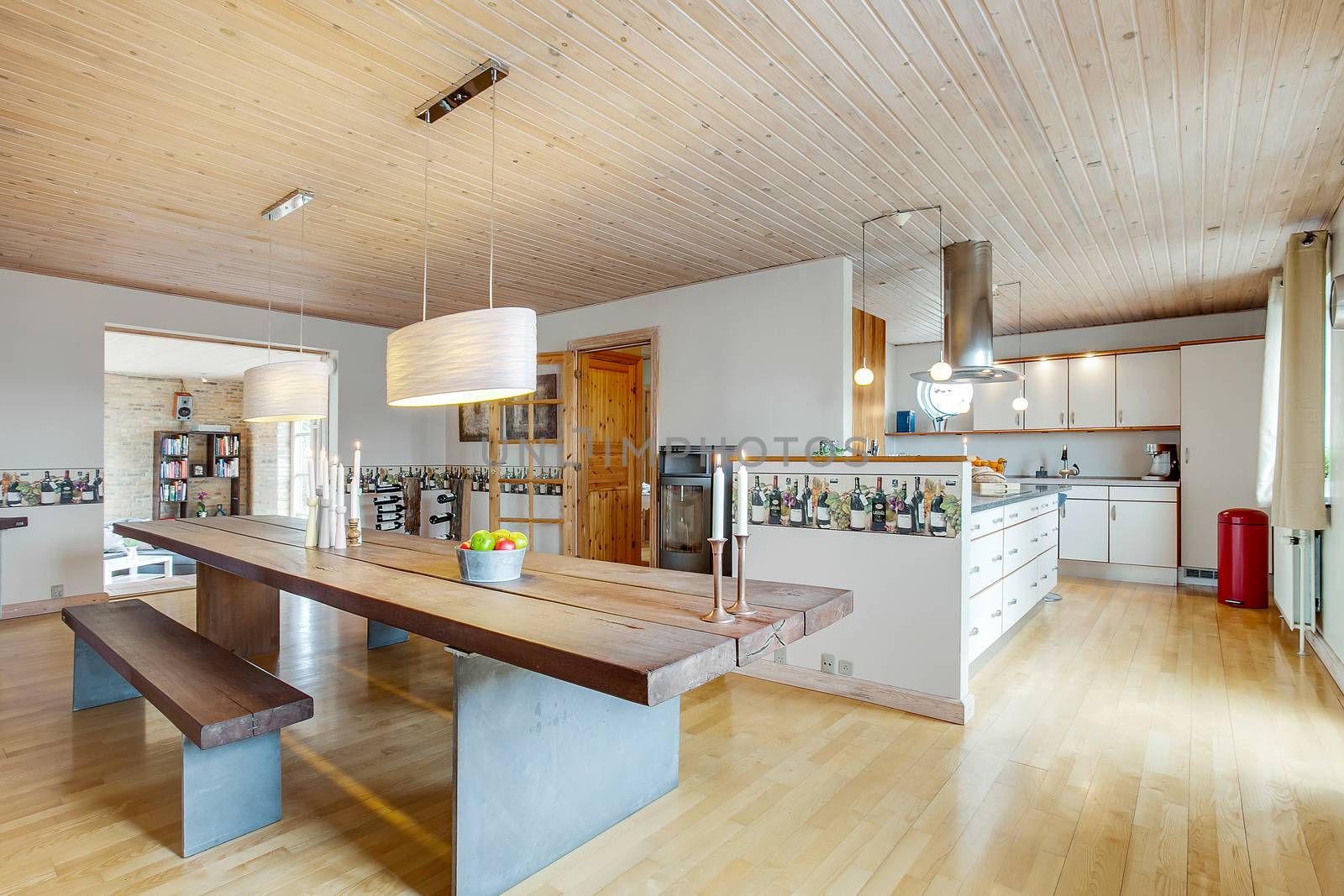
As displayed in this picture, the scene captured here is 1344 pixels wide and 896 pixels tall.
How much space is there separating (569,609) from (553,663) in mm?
384

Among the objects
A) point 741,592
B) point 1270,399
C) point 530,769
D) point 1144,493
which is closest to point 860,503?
point 741,592

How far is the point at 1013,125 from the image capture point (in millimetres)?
2762

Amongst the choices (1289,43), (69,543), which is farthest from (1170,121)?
(69,543)

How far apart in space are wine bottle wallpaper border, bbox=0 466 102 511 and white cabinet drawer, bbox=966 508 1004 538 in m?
5.98

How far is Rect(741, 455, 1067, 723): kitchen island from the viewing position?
300cm

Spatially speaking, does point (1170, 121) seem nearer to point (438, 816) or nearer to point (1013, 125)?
point (1013, 125)

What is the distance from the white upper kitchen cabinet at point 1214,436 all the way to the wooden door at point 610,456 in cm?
499

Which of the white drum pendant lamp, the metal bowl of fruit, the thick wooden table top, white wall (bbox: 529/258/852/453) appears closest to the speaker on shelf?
white wall (bbox: 529/258/852/453)

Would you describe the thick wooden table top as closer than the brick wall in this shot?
Yes

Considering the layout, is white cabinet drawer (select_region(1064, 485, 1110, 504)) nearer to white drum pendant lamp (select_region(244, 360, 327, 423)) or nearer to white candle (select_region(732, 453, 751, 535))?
white candle (select_region(732, 453, 751, 535))

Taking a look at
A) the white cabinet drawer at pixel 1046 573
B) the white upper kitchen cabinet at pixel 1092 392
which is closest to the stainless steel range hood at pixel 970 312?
the white cabinet drawer at pixel 1046 573

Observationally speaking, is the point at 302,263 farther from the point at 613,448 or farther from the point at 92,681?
the point at 613,448

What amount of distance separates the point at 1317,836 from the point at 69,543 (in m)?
7.01

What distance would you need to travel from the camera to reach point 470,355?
1.95 m
